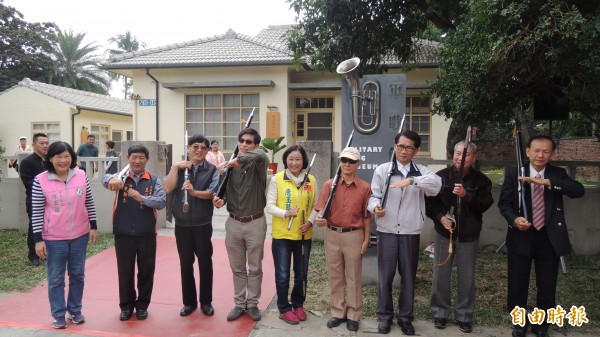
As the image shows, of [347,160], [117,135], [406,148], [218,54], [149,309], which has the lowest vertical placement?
[149,309]

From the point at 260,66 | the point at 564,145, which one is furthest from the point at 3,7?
the point at 564,145

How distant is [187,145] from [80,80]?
30.4 metres

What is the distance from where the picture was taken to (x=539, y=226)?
4.05m

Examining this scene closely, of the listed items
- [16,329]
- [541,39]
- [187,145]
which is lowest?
[16,329]

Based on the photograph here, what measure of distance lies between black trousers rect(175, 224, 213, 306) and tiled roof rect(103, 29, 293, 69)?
912 centimetres

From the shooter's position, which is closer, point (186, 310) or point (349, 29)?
point (186, 310)

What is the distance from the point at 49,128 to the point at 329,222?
1835 cm

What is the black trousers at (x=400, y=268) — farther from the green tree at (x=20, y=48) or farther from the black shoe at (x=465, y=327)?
the green tree at (x=20, y=48)

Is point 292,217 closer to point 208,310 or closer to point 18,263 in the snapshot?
point 208,310

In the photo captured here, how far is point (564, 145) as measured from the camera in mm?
18766

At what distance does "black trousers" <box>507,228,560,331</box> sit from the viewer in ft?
13.4

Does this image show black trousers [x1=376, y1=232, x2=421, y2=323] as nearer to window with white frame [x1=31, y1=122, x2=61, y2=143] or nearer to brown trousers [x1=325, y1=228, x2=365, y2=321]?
brown trousers [x1=325, y1=228, x2=365, y2=321]

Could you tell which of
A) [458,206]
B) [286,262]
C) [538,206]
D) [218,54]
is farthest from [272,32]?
[538,206]

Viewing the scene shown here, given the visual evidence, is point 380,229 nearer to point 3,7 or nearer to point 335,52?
point 335,52
